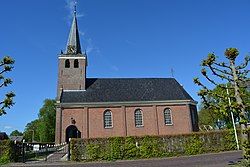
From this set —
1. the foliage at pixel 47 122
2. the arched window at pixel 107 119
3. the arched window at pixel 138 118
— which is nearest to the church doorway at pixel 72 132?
the arched window at pixel 107 119

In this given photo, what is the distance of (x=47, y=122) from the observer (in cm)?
6334

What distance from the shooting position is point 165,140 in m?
20.1

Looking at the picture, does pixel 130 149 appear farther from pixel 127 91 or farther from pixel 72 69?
pixel 72 69

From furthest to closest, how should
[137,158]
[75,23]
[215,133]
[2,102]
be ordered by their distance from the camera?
[75,23] → [215,133] → [137,158] → [2,102]

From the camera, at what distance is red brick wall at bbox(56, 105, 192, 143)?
32.0 meters

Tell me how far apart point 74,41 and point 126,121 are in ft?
49.4

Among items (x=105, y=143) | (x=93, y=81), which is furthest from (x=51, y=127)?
(x=105, y=143)

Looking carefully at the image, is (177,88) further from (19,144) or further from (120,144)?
(19,144)

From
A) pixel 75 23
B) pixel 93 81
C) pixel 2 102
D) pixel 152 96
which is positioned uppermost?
pixel 75 23

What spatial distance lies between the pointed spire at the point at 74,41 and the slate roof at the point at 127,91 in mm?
4859

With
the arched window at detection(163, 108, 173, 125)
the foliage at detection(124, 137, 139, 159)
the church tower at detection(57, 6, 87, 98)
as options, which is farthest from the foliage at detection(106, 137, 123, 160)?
the church tower at detection(57, 6, 87, 98)

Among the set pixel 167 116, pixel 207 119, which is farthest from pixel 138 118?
pixel 207 119

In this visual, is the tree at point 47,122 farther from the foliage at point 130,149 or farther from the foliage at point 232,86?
the foliage at point 232,86

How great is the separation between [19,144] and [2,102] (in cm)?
884
